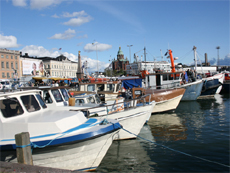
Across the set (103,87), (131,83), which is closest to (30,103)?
(103,87)

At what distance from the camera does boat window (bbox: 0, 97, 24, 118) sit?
268 inches

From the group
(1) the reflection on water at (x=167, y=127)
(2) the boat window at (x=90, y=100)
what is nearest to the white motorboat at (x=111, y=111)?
(2) the boat window at (x=90, y=100)

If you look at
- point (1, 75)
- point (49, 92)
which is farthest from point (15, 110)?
point (1, 75)

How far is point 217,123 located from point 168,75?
34.2 ft

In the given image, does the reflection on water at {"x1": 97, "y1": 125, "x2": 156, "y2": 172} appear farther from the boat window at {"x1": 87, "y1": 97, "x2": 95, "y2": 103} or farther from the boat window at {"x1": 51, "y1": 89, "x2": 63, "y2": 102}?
the boat window at {"x1": 51, "y1": 89, "x2": 63, "y2": 102}

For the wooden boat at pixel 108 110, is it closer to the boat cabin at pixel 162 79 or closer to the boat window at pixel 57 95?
the boat window at pixel 57 95

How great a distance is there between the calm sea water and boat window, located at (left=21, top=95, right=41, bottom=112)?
11.4 ft

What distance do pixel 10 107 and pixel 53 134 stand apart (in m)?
1.96

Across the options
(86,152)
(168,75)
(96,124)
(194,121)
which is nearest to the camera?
(86,152)

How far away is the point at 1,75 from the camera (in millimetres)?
54188

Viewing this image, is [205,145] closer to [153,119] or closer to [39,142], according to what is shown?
[153,119]

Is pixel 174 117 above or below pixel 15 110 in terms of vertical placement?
below

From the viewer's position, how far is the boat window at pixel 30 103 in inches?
297

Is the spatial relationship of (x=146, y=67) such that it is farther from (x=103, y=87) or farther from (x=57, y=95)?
(x=57, y=95)
